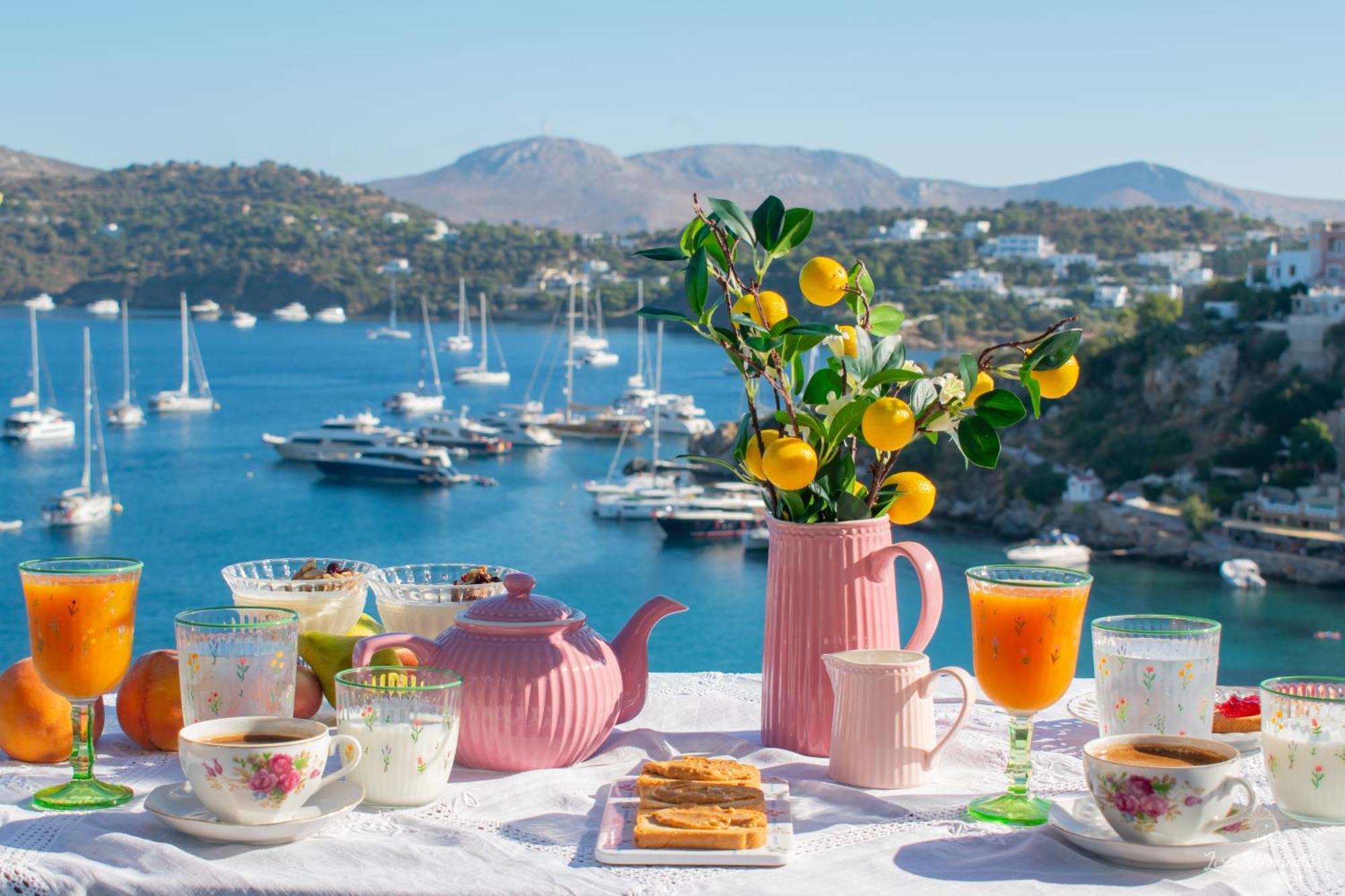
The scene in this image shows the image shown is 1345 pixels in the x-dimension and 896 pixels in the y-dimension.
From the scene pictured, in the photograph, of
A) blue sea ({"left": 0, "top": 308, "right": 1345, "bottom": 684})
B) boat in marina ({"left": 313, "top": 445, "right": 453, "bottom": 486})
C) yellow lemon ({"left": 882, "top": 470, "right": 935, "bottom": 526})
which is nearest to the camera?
yellow lemon ({"left": 882, "top": 470, "right": 935, "bottom": 526})

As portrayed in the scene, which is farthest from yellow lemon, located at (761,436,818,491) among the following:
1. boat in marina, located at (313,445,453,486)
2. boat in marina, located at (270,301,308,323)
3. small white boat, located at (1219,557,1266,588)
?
boat in marina, located at (270,301,308,323)

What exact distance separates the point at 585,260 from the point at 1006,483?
5028 centimetres

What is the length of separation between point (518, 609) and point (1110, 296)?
68.2 metres

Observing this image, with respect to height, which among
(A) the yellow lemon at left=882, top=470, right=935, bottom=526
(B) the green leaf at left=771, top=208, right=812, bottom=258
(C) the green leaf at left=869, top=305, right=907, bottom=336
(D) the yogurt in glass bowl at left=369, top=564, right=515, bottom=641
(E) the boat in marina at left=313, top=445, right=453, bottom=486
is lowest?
(E) the boat in marina at left=313, top=445, right=453, bottom=486

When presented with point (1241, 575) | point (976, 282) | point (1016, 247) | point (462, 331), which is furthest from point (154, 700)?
point (1016, 247)

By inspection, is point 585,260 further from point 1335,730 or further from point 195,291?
point 1335,730

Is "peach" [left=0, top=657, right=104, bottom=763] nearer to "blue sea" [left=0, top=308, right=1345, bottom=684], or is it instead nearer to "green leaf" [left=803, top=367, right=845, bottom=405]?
"green leaf" [left=803, top=367, right=845, bottom=405]

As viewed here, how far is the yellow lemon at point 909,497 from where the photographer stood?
190 centimetres

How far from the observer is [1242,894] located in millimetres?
1362

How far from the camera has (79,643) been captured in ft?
5.27

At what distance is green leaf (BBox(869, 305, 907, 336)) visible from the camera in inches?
73.1

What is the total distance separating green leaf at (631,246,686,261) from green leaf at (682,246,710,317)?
31mm

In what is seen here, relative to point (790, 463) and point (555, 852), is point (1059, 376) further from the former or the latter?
point (555, 852)

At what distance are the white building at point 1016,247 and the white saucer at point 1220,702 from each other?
75.4 meters
